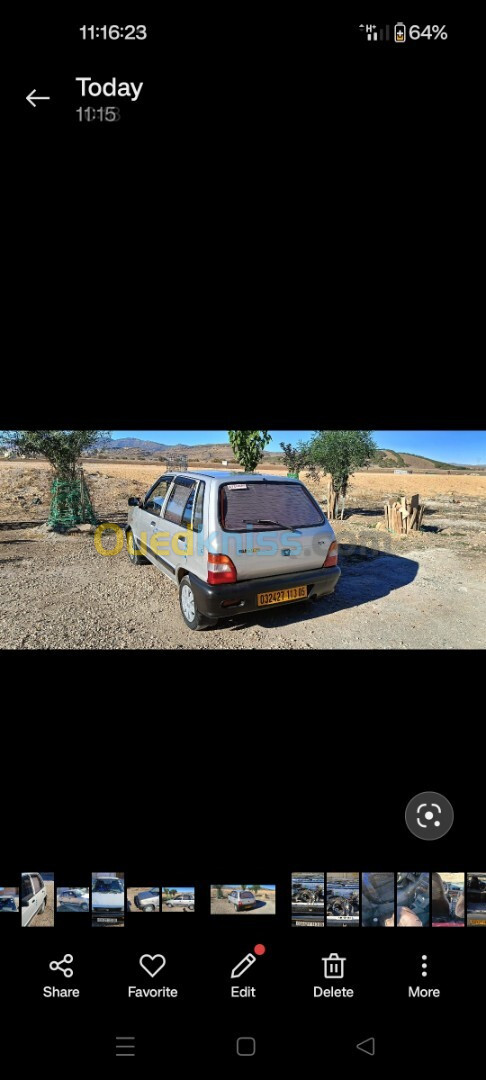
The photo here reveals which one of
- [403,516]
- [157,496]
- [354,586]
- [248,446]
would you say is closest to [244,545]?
[248,446]

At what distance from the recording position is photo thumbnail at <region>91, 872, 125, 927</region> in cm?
142

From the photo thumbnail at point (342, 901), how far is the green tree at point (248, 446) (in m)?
2.14

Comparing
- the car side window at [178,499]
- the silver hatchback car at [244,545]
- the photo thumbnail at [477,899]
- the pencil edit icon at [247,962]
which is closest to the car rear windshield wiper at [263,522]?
the silver hatchback car at [244,545]

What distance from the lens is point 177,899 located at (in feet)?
4.77

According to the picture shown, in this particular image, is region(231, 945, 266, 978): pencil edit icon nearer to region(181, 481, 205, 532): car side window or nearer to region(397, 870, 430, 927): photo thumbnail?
region(397, 870, 430, 927): photo thumbnail

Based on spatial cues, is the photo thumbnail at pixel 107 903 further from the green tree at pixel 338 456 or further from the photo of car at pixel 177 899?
the green tree at pixel 338 456

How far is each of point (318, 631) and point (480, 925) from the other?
169cm

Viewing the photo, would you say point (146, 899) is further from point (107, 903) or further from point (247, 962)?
point (247, 962)

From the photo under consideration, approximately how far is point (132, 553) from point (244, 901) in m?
3.16

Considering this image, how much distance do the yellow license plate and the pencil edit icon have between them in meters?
1.68

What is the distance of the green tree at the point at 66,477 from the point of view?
309cm
